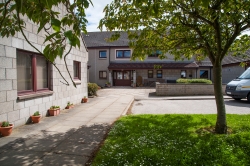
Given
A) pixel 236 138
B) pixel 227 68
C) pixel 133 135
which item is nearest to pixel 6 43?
pixel 133 135

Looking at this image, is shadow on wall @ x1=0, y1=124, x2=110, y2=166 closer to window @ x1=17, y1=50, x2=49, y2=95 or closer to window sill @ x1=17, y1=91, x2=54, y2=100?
window sill @ x1=17, y1=91, x2=54, y2=100

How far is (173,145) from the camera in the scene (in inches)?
161

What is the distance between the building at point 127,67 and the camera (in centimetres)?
2488

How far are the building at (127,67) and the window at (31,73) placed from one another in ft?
57.3

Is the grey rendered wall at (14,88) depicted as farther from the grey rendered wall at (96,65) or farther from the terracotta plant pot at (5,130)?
the grey rendered wall at (96,65)

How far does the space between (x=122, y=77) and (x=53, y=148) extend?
22.8 metres

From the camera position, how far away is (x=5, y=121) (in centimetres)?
505

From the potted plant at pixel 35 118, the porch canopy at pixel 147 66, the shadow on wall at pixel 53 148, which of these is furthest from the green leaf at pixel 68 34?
the porch canopy at pixel 147 66

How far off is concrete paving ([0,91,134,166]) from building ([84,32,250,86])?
19132 mm

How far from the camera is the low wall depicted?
15133 mm

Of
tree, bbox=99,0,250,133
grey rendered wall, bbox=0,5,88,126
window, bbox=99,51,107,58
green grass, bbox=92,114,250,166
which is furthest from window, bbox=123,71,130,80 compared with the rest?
green grass, bbox=92,114,250,166

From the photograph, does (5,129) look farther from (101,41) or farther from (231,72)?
(101,41)

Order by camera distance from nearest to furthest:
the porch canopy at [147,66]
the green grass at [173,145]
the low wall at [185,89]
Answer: the green grass at [173,145] < the low wall at [185,89] < the porch canopy at [147,66]

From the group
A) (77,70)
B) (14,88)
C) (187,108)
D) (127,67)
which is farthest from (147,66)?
(14,88)
